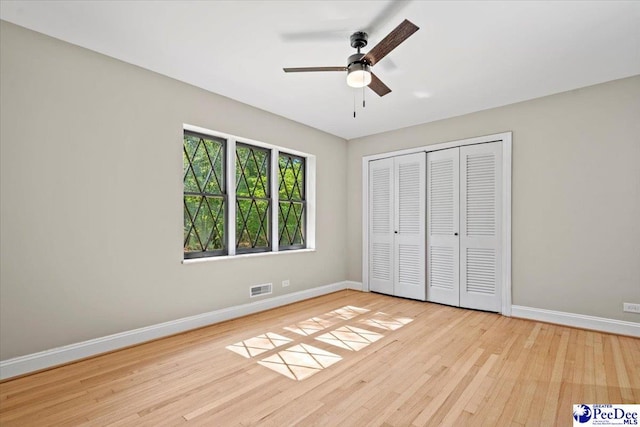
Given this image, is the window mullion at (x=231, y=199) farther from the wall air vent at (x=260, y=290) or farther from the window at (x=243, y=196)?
the wall air vent at (x=260, y=290)

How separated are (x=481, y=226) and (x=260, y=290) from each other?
307 centimetres

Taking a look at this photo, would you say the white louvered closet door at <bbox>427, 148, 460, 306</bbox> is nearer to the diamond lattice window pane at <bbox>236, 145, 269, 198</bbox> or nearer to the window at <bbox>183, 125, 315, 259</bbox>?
the window at <bbox>183, 125, 315, 259</bbox>

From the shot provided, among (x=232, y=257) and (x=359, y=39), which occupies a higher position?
(x=359, y=39)

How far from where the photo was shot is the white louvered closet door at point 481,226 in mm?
4180

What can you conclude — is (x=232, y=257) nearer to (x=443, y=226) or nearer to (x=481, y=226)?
(x=443, y=226)

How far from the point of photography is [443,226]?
4.63 meters

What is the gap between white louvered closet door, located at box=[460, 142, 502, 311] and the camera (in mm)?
4180

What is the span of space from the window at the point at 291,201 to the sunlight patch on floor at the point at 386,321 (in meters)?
1.67

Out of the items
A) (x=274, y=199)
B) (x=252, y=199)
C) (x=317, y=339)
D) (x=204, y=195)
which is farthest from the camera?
(x=274, y=199)

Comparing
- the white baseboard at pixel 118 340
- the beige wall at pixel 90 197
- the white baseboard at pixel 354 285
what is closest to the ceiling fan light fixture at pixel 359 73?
the beige wall at pixel 90 197

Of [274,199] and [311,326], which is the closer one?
[311,326]

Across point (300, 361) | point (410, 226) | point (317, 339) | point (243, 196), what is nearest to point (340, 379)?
point (300, 361)

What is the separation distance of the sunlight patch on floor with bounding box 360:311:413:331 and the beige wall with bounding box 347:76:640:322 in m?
1.50

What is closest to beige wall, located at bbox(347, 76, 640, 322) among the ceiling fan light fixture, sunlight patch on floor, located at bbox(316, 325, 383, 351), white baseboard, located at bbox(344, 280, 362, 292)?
sunlight patch on floor, located at bbox(316, 325, 383, 351)
